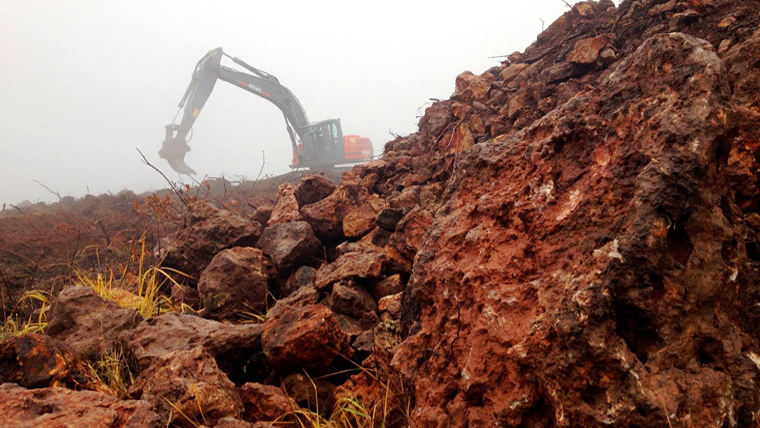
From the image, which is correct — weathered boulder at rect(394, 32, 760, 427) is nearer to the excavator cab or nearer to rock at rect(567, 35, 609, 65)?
rock at rect(567, 35, 609, 65)

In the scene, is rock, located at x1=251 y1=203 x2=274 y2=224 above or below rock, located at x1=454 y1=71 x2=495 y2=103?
below

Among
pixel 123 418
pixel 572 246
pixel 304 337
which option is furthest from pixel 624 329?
pixel 123 418

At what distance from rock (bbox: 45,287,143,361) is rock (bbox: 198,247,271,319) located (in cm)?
52

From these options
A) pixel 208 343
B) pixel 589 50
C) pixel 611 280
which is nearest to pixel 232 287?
pixel 208 343

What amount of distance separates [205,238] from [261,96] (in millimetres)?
12215

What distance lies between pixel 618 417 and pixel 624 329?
26 centimetres

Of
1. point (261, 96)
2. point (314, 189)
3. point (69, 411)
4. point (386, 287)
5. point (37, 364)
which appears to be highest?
point (261, 96)

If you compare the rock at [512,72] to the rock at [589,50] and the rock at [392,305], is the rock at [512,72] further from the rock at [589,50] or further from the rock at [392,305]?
the rock at [392,305]

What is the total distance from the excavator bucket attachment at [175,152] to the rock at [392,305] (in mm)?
13957

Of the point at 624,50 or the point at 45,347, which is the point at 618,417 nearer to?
the point at 45,347

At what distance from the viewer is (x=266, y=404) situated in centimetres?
192

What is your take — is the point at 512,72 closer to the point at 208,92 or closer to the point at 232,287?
the point at 232,287

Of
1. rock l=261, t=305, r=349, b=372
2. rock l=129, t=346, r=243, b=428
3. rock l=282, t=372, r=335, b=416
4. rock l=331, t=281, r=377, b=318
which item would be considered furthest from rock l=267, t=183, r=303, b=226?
rock l=129, t=346, r=243, b=428

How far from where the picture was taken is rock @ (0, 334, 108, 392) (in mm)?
1908
